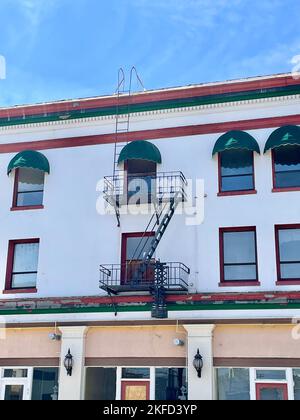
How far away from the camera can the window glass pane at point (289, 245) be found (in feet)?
57.7

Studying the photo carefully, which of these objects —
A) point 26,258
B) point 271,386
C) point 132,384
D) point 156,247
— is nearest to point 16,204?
point 26,258

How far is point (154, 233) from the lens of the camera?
19.0 m

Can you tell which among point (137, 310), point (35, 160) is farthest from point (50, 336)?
point (35, 160)

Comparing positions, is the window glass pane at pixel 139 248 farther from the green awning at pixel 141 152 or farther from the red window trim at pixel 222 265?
the green awning at pixel 141 152

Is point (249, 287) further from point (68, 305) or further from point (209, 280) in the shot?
point (68, 305)

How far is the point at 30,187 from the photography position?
69.2 feet

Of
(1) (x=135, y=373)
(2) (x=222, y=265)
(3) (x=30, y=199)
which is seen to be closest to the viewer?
(1) (x=135, y=373)

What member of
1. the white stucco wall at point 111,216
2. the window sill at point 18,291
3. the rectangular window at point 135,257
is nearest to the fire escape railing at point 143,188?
the white stucco wall at point 111,216

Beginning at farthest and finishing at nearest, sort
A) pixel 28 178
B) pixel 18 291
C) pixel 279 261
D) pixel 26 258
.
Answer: pixel 28 178 < pixel 26 258 < pixel 18 291 < pixel 279 261

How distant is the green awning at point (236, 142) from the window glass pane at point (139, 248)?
4043 mm

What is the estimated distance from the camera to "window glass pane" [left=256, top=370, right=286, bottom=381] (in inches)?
639

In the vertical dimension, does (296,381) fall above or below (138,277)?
below

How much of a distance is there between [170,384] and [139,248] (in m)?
4.84

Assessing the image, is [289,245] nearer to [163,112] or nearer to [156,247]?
[156,247]
